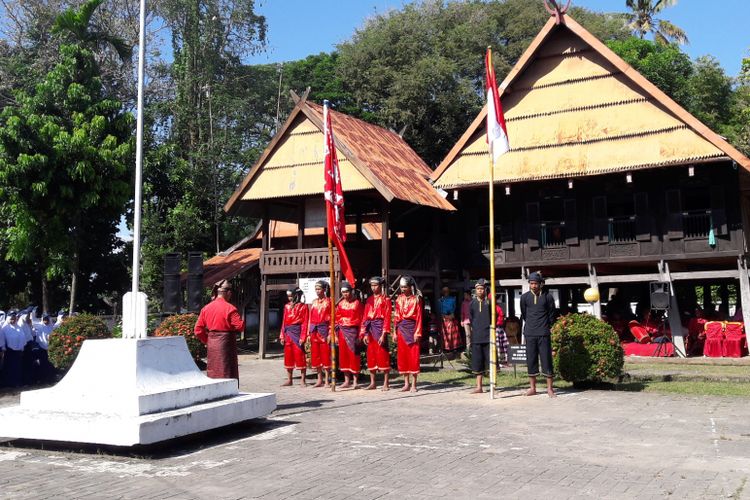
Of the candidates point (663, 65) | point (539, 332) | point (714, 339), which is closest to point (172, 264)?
point (539, 332)

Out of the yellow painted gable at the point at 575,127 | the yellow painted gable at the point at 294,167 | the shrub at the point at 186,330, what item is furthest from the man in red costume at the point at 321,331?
the yellow painted gable at the point at 575,127

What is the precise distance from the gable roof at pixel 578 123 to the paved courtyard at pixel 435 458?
35.9ft

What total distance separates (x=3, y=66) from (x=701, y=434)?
29813 mm

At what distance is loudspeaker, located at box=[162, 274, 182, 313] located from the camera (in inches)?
776

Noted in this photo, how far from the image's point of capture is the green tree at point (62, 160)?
22188 millimetres

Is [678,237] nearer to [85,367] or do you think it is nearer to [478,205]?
[478,205]

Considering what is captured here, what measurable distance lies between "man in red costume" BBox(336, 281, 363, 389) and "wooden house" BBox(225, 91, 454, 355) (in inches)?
266

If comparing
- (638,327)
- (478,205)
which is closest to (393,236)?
(478,205)

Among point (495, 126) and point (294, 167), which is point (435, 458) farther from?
point (294, 167)

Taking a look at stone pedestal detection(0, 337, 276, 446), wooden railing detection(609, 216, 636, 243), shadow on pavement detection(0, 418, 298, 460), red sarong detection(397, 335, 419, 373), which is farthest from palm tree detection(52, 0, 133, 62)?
shadow on pavement detection(0, 418, 298, 460)

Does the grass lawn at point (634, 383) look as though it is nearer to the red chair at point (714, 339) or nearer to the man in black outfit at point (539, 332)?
the man in black outfit at point (539, 332)

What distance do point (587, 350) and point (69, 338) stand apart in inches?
428

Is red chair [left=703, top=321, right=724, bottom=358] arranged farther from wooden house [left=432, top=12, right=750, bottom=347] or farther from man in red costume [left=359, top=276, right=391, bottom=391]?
man in red costume [left=359, top=276, right=391, bottom=391]

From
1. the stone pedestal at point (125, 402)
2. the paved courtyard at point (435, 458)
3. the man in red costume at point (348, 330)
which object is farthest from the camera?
the man in red costume at point (348, 330)
